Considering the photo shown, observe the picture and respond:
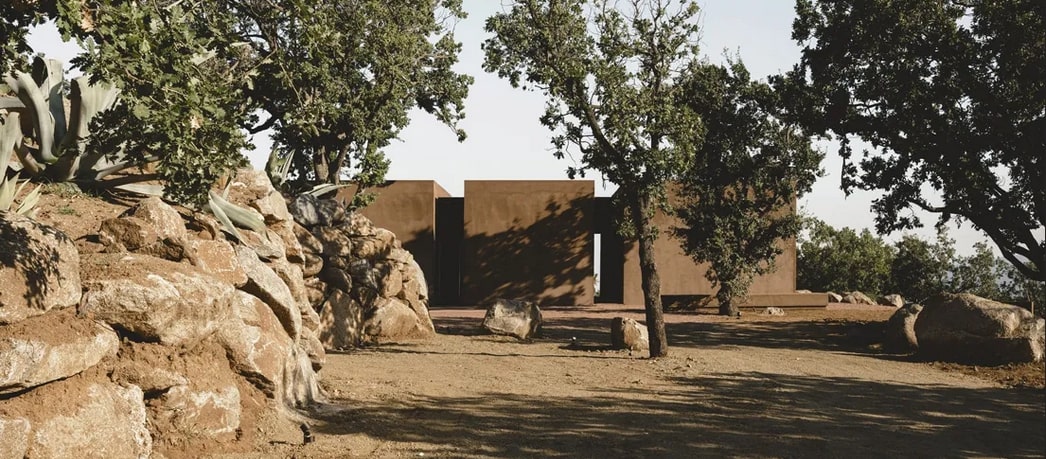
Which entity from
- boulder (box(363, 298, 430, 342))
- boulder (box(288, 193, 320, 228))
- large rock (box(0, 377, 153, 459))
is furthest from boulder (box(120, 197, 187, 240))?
boulder (box(363, 298, 430, 342))

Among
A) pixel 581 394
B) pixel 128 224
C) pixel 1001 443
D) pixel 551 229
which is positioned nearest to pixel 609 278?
pixel 551 229

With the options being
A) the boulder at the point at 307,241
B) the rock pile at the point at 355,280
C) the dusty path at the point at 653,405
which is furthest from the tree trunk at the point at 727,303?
the boulder at the point at 307,241

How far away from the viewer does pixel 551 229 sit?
96.6 feet

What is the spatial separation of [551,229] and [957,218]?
13.2m

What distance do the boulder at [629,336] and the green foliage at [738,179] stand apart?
27.2 ft

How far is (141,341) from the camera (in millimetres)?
7805

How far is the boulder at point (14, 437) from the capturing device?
20.6 feet

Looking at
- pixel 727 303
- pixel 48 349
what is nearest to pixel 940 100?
pixel 727 303

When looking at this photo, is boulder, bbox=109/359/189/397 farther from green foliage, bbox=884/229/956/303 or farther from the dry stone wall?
green foliage, bbox=884/229/956/303

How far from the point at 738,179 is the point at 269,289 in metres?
17.9

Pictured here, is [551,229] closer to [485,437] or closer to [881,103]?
[881,103]

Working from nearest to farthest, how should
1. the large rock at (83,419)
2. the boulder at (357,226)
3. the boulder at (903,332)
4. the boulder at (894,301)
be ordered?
the large rock at (83,419) < the boulder at (903,332) < the boulder at (357,226) < the boulder at (894,301)

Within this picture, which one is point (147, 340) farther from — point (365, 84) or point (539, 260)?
point (539, 260)

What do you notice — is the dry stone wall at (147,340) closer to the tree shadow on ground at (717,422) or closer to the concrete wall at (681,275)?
the tree shadow on ground at (717,422)
